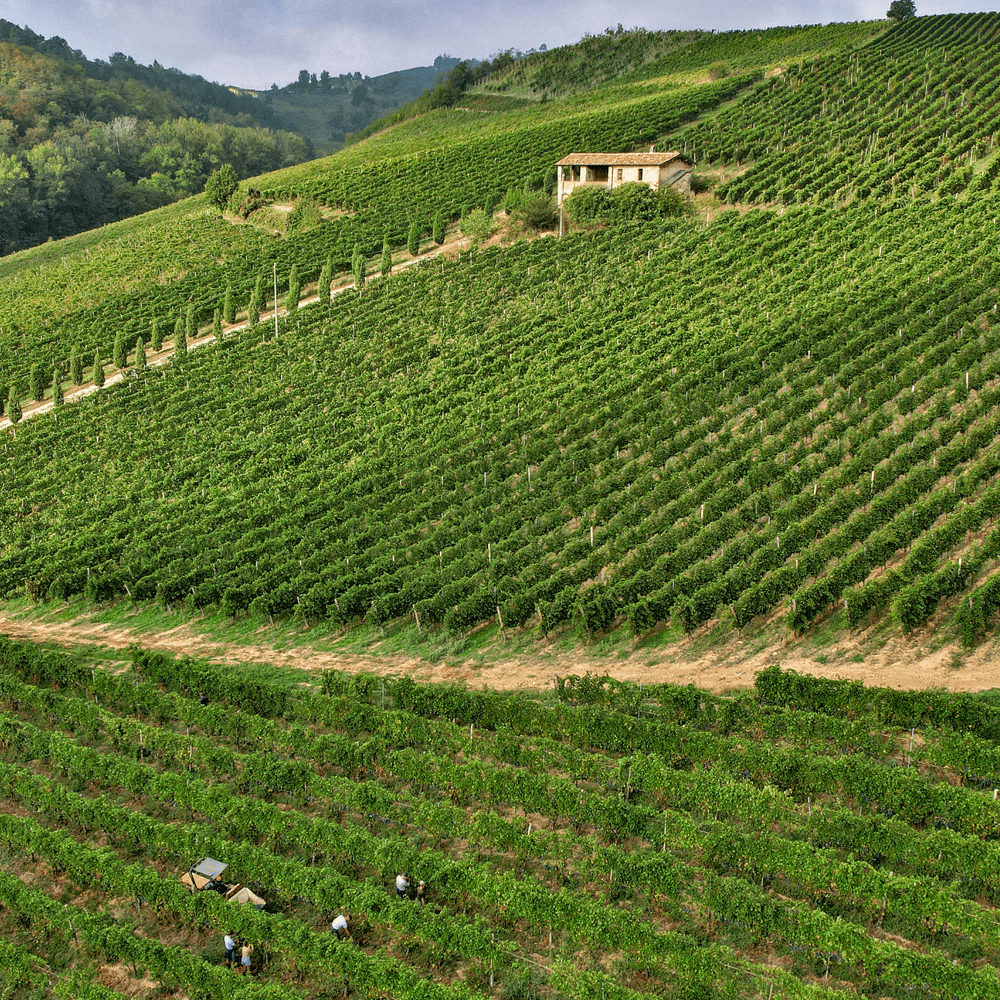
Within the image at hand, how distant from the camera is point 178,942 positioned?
17203 mm

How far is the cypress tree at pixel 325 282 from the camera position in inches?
2419

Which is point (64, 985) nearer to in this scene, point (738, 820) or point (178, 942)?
point (178, 942)

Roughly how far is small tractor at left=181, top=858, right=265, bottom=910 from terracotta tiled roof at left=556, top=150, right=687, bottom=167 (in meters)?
58.3

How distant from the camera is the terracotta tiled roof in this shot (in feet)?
213

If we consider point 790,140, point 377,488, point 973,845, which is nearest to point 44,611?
point 377,488

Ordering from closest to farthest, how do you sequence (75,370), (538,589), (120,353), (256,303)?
(538,589), (75,370), (120,353), (256,303)

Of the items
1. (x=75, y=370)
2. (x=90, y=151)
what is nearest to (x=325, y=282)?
(x=75, y=370)

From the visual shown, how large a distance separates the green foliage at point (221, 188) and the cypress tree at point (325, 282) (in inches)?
1185

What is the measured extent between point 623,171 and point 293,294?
2544 cm

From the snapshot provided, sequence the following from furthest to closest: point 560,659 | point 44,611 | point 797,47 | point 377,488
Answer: point 797,47
point 377,488
point 44,611
point 560,659

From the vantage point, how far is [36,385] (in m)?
57.2

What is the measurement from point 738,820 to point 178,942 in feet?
37.0

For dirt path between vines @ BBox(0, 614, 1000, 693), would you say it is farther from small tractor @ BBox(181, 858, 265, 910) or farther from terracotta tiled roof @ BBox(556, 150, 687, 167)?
terracotta tiled roof @ BBox(556, 150, 687, 167)

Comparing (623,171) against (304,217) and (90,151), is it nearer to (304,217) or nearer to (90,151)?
(304,217)
